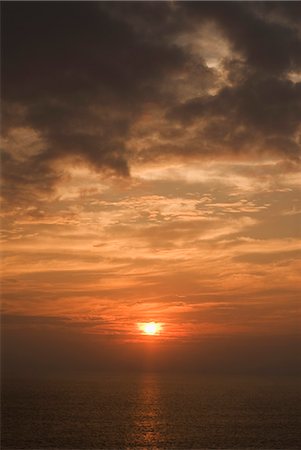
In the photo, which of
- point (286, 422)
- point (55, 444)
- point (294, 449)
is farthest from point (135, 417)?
point (294, 449)

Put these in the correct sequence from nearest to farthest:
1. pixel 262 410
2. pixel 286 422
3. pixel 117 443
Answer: pixel 117 443 → pixel 286 422 → pixel 262 410

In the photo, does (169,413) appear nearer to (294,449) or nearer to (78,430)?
(78,430)

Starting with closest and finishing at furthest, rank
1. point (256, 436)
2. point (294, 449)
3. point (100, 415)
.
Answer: point (294, 449), point (256, 436), point (100, 415)

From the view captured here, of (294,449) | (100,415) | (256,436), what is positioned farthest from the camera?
(100,415)

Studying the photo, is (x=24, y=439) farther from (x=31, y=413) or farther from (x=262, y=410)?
(x=262, y=410)

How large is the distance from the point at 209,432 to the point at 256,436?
895cm

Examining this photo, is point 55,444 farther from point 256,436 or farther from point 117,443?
point 256,436

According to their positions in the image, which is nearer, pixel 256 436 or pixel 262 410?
pixel 256 436

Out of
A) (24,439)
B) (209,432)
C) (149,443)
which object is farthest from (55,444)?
(209,432)

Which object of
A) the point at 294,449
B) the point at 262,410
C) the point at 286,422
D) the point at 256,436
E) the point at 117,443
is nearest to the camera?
the point at 294,449

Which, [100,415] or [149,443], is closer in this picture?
[149,443]

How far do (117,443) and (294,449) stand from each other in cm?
2863

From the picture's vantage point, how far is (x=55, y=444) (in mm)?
88000

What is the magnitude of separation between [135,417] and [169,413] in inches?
537
